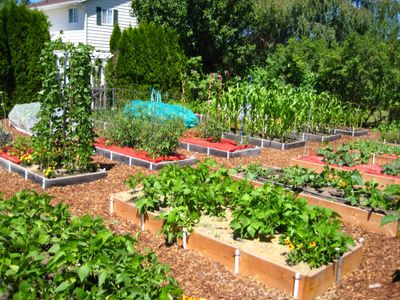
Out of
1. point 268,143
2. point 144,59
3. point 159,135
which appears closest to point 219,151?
point 159,135

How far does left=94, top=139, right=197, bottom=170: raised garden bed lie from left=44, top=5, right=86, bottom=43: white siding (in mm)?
13916

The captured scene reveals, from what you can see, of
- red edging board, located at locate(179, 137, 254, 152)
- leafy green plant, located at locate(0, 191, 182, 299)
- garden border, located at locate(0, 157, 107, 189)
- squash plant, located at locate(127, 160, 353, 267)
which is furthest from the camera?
red edging board, located at locate(179, 137, 254, 152)

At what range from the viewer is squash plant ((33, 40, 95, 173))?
6844mm

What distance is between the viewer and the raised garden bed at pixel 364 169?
7168 millimetres

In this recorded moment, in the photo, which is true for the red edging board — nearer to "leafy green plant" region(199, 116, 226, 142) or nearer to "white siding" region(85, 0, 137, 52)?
"leafy green plant" region(199, 116, 226, 142)

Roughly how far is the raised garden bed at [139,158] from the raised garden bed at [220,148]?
945 millimetres

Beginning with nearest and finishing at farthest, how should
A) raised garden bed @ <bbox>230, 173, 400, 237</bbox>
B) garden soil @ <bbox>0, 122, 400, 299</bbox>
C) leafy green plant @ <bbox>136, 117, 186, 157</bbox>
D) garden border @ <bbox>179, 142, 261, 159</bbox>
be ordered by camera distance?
garden soil @ <bbox>0, 122, 400, 299</bbox>
raised garden bed @ <bbox>230, 173, 400, 237</bbox>
leafy green plant @ <bbox>136, 117, 186, 157</bbox>
garden border @ <bbox>179, 142, 261, 159</bbox>

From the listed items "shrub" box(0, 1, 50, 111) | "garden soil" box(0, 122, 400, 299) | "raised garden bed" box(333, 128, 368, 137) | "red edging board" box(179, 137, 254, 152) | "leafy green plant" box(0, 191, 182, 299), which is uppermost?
"shrub" box(0, 1, 50, 111)

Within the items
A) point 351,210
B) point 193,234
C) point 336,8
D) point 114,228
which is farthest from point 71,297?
point 336,8

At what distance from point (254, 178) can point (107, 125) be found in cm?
402

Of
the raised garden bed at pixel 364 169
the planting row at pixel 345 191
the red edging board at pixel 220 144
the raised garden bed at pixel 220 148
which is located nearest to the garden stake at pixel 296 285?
the planting row at pixel 345 191

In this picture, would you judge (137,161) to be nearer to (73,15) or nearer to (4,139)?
(4,139)

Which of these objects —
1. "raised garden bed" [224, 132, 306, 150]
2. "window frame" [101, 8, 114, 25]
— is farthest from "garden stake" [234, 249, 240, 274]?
"window frame" [101, 8, 114, 25]

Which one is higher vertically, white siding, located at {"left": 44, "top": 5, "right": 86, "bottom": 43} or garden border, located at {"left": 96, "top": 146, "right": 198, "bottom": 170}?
white siding, located at {"left": 44, "top": 5, "right": 86, "bottom": 43}
